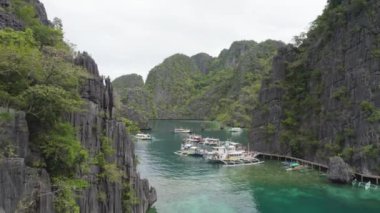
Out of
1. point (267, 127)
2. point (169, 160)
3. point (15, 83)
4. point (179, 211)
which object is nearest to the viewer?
point (15, 83)

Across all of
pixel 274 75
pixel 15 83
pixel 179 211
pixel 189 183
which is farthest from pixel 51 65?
pixel 274 75

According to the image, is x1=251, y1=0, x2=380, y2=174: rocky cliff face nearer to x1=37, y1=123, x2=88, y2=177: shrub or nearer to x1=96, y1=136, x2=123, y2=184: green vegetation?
x1=96, y1=136, x2=123, y2=184: green vegetation

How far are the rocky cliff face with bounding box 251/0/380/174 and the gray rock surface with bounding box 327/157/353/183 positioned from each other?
4320 millimetres

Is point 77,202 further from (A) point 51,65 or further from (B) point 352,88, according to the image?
(B) point 352,88

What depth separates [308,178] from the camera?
69562 mm

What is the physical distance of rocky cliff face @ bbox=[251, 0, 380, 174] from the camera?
7138 cm

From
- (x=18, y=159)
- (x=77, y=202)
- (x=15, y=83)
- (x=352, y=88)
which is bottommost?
(x=77, y=202)

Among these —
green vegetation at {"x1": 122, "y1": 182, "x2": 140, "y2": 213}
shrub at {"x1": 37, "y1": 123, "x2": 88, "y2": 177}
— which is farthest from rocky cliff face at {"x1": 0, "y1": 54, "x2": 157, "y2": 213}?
shrub at {"x1": 37, "y1": 123, "x2": 88, "y2": 177}

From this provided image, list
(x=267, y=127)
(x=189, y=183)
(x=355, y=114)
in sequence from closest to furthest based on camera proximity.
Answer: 1. (x=189, y=183)
2. (x=355, y=114)
3. (x=267, y=127)

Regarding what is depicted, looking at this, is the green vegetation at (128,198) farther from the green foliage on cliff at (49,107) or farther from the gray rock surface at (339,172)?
the gray rock surface at (339,172)

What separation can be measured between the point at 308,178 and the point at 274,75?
3740 centimetres

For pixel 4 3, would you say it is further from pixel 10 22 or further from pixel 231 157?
pixel 231 157

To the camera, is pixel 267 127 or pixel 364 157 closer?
pixel 364 157

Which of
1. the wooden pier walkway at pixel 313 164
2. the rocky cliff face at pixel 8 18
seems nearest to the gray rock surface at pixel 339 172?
the wooden pier walkway at pixel 313 164
